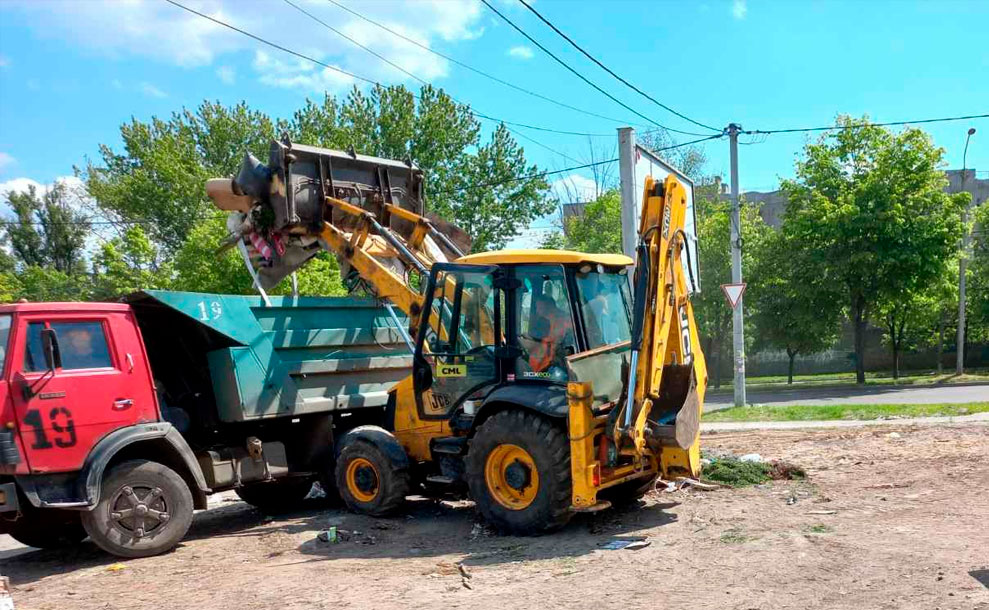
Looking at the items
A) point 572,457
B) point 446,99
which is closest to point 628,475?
point 572,457

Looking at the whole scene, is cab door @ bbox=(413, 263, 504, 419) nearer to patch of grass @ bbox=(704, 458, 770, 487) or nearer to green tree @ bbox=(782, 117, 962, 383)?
patch of grass @ bbox=(704, 458, 770, 487)

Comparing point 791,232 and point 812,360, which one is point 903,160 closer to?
point 791,232

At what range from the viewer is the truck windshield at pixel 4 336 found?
690 cm

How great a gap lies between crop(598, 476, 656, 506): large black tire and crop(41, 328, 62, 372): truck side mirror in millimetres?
5339

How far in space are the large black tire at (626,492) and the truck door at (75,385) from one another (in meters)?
4.62

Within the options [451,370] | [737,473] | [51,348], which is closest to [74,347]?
[51,348]

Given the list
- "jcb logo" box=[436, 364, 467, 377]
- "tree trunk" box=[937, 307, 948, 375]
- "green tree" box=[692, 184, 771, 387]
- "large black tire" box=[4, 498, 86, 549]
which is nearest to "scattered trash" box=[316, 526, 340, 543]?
"jcb logo" box=[436, 364, 467, 377]

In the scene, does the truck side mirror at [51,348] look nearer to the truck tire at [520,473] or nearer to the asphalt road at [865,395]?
the truck tire at [520,473]

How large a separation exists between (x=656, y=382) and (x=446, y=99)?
29.1 m

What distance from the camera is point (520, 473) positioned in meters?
7.54

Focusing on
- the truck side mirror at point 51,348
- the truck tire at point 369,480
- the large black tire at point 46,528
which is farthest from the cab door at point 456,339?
the large black tire at point 46,528

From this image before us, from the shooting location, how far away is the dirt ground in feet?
18.4

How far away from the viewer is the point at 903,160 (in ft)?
91.6

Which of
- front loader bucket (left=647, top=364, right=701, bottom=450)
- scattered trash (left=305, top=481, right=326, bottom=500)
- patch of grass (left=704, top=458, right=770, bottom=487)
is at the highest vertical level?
Result: front loader bucket (left=647, top=364, right=701, bottom=450)
